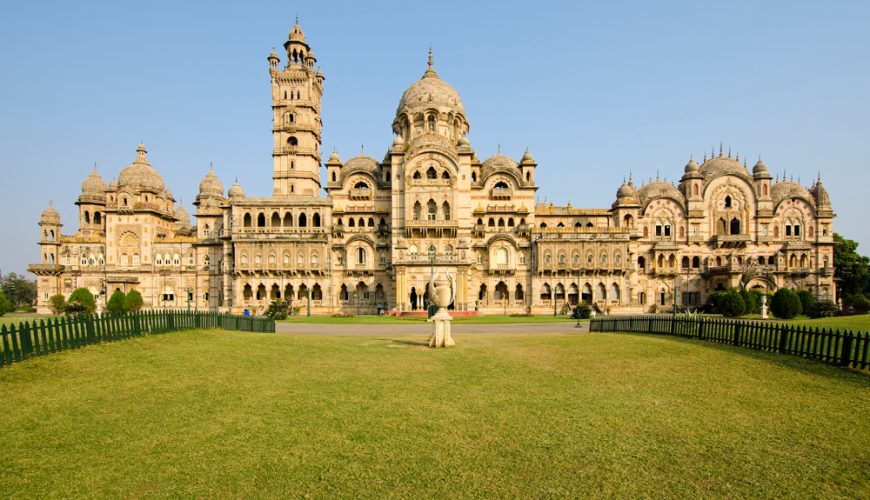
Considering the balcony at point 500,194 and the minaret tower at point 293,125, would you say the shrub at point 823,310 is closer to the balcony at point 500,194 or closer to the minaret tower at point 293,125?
the balcony at point 500,194

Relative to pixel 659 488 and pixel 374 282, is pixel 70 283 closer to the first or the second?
pixel 374 282

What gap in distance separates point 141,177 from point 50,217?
1056cm

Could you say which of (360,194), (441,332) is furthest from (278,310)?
(441,332)

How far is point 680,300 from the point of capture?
51688 millimetres

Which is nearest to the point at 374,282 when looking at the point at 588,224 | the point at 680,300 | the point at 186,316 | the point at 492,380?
the point at 588,224

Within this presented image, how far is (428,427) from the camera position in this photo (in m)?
8.20

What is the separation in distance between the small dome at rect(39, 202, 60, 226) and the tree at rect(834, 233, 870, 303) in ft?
295

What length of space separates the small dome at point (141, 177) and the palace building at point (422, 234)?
185 mm

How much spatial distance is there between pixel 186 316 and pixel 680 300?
4950cm

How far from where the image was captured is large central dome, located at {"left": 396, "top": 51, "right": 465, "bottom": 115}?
52.0 m

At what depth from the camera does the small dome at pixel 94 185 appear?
5578 centimetres

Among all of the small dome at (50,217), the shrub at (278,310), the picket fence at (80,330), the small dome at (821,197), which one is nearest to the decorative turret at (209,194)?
the small dome at (50,217)

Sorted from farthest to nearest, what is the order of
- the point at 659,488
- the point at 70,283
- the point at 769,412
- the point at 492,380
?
the point at 70,283 → the point at 492,380 → the point at 769,412 → the point at 659,488

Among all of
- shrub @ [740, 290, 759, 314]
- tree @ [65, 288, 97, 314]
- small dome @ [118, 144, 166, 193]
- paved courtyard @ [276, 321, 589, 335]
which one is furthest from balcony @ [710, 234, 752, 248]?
small dome @ [118, 144, 166, 193]
